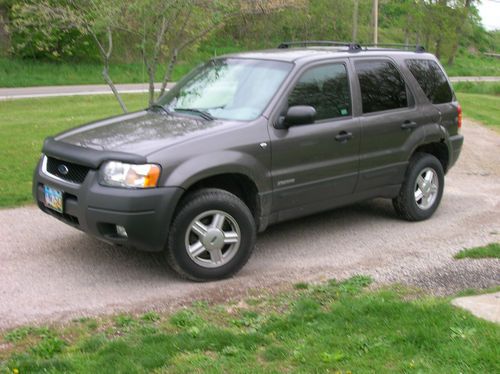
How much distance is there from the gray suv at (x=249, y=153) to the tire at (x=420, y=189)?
13mm

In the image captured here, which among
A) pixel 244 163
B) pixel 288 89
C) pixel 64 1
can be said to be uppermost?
pixel 64 1

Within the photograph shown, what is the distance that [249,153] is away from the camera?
559 centimetres

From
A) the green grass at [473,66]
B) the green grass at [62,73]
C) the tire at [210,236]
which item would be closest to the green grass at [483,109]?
the green grass at [62,73]

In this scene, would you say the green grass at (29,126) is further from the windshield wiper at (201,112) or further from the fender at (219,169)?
the fender at (219,169)

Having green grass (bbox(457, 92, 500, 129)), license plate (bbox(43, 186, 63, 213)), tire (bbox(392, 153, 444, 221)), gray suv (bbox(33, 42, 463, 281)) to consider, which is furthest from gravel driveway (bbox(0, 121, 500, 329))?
green grass (bbox(457, 92, 500, 129))

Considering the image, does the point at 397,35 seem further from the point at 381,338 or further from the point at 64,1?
the point at 381,338

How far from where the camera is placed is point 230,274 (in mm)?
5500

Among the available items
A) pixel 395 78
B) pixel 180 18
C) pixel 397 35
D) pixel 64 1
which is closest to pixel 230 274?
pixel 395 78

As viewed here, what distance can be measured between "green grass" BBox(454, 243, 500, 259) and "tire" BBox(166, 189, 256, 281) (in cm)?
186

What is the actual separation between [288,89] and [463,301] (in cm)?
235

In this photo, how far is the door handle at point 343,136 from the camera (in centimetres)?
625

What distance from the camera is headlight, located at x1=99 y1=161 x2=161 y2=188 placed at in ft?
16.6

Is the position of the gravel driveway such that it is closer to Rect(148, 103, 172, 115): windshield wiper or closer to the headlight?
the headlight

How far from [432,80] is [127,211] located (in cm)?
394
